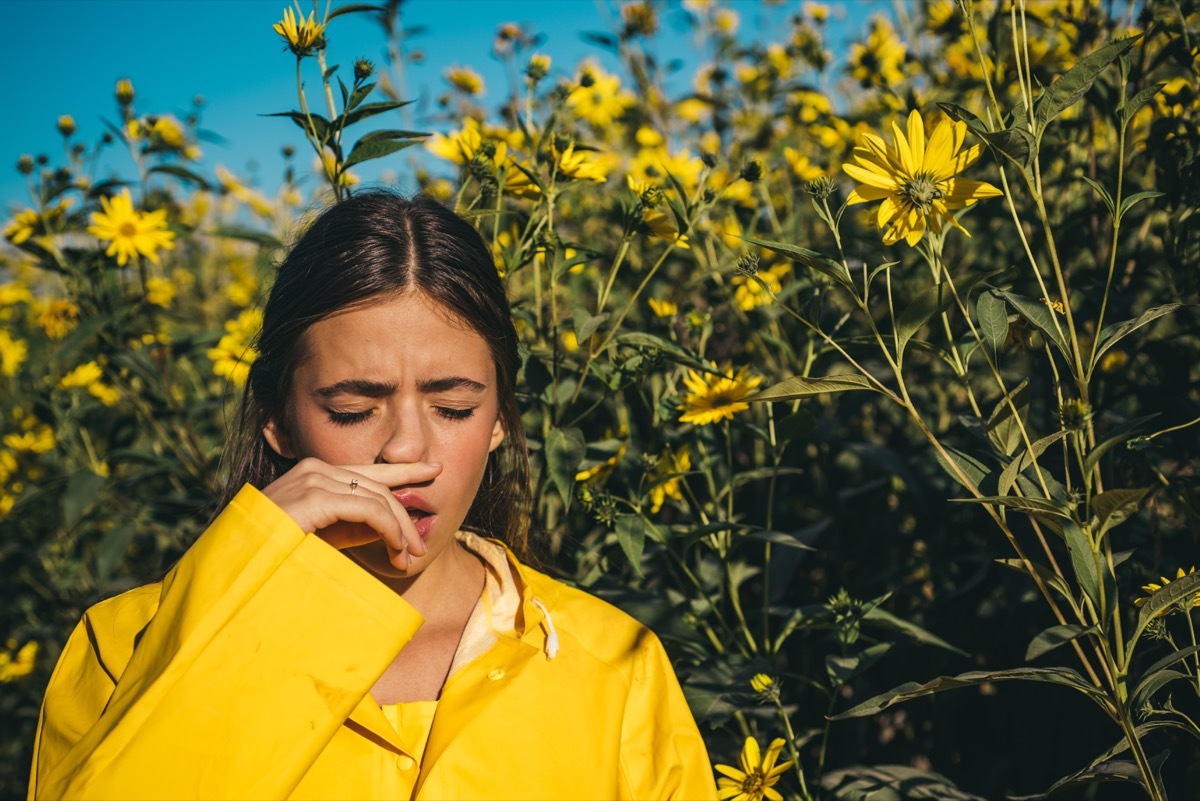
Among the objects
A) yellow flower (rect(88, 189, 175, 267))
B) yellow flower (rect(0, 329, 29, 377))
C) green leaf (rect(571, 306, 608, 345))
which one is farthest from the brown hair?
yellow flower (rect(0, 329, 29, 377))

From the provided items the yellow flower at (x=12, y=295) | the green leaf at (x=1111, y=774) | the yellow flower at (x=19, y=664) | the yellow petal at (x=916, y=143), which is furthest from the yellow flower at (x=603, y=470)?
the yellow flower at (x=12, y=295)

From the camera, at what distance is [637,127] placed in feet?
10.2

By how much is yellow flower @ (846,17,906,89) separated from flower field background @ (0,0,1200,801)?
3 centimetres

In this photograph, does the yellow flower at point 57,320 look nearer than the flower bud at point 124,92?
No

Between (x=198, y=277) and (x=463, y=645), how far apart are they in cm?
387

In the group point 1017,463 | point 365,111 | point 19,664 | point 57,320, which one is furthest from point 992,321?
point 57,320

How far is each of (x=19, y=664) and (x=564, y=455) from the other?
1.82 meters

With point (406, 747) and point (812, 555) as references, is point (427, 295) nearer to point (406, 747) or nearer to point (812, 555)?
point (406, 747)

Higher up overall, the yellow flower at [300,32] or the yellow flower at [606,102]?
the yellow flower at [606,102]

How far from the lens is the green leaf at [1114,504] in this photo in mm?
923

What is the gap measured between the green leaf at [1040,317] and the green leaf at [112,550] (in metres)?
1.86

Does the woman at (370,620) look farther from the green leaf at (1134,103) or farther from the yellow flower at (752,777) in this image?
the green leaf at (1134,103)

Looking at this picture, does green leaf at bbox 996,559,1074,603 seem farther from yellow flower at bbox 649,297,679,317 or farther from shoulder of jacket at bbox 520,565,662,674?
yellow flower at bbox 649,297,679,317

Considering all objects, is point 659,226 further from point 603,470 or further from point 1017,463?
point 1017,463
